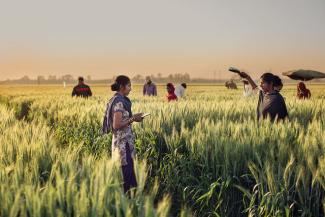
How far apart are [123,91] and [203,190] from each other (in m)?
1.70

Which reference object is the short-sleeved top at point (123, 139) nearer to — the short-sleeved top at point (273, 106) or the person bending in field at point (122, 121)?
the person bending in field at point (122, 121)

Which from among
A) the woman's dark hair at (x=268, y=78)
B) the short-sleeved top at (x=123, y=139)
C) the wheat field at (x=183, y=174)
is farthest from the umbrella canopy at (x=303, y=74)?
the short-sleeved top at (x=123, y=139)

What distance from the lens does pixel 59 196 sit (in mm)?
2156

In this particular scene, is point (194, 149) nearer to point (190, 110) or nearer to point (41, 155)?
point (41, 155)

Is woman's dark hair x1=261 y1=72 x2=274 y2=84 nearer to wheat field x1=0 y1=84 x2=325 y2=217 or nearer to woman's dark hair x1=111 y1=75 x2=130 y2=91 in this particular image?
wheat field x1=0 y1=84 x2=325 y2=217

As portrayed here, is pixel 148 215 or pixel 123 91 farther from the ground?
pixel 123 91

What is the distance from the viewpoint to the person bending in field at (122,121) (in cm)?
542

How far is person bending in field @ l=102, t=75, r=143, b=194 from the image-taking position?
5.42 m

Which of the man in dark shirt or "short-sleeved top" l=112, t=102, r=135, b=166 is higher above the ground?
the man in dark shirt

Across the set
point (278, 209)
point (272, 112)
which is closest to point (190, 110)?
point (272, 112)

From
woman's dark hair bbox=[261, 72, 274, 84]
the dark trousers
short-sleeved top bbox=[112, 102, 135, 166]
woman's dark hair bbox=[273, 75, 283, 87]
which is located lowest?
the dark trousers

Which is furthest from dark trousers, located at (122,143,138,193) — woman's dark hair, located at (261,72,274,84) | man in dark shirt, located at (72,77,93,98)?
man in dark shirt, located at (72,77,93,98)

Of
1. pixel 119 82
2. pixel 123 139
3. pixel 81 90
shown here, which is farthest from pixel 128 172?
pixel 81 90

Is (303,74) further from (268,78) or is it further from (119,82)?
(119,82)
